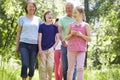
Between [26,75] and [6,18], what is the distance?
19.7 metres

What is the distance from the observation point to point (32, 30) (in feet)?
24.6

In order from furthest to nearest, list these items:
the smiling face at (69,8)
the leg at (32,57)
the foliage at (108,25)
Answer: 1. the foliage at (108,25)
2. the smiling face at (69,8)
3. the leg at (32,57)

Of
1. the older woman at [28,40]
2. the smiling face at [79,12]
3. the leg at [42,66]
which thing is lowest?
the leg at [42,66]

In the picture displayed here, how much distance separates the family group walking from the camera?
21.9 feet

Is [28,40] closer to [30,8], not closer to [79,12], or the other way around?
[30,8]

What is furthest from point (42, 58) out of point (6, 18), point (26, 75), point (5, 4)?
point (6, 18)

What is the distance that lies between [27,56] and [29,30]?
23.8 inches

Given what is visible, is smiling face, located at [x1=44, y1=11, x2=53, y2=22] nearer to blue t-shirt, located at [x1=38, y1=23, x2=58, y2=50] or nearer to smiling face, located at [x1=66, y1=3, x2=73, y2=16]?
blue t-shirt, located at [x1=38, y1=23, x2=58, y2=50]

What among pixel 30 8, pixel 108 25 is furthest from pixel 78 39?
pixel 108 25

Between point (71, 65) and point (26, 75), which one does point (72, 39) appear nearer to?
point (71, 65)

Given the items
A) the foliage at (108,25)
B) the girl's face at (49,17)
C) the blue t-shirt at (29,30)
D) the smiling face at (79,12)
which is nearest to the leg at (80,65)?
the smiling face at (79,12)

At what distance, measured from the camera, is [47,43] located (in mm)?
7801

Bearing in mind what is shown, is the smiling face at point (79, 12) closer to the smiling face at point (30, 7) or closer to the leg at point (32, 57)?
the smiling face at point (30, 7)

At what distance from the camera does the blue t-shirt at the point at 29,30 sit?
741cm
